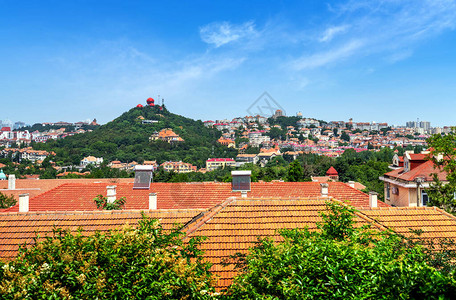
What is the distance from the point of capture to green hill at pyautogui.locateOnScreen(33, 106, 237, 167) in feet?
344

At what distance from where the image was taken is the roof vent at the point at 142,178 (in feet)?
45.3

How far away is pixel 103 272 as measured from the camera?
11.4 feet

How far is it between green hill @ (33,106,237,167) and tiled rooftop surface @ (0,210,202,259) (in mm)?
95217

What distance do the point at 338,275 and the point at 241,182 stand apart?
9.81 meters

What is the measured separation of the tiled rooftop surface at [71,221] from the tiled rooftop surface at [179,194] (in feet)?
13.5

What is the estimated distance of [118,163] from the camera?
9800cm

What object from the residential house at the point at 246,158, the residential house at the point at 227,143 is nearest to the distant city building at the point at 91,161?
the residential house at the point at 246,158

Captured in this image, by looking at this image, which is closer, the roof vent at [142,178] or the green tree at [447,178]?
the green tree at [447,178]

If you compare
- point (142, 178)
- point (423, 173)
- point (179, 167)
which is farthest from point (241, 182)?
point (179, 167)

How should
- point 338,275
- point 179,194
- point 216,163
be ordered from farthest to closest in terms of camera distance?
point 216,163, point 179,194, point 338,275

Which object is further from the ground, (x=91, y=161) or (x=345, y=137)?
(x=345, y=137)

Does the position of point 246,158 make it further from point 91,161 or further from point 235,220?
point 235,220

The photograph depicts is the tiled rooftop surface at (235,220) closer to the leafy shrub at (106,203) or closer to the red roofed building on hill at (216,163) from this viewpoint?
the leafy shrub at (106,203)

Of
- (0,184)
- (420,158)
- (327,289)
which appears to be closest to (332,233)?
(327,289)
